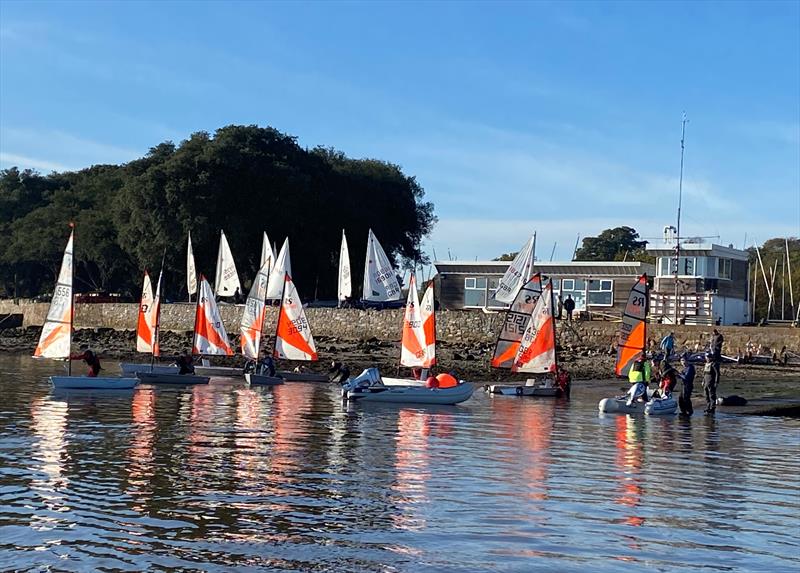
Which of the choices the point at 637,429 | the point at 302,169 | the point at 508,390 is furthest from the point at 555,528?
the point at 302,169

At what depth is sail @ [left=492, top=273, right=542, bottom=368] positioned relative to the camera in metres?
39.2

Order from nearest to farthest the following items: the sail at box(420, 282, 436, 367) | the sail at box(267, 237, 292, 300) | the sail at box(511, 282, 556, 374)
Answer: the sail at box(420, 282, 436, 367), the sail at box(511, 282, 556, 374), the sail at box(267, 237, 292, 300)

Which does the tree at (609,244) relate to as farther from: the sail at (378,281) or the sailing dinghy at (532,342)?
the sailing dinghy at (532,342)

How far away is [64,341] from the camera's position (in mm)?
36688

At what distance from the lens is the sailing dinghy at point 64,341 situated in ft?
119

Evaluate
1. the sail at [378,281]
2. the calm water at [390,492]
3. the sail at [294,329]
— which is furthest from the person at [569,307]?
the calm water at [390,492]

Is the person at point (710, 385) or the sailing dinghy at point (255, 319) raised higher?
the sailing dinghy at point (255, 319)

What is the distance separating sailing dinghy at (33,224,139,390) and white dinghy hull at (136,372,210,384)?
18.3ft

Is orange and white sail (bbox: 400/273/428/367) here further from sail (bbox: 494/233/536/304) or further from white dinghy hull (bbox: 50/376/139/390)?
white dinghy hull (bbox: 50/376/139/390)

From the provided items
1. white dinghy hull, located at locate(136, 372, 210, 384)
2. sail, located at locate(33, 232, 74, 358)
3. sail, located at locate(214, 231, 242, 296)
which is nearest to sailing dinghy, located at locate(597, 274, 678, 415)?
white dinghy hull, located at locate(136, 372, 210, 384)

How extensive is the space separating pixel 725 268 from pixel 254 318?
29252 millimetres

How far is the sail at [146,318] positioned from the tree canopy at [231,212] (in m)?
22.5

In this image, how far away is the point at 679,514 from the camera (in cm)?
1720

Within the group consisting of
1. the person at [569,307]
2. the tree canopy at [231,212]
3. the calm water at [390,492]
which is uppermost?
the tree canopy at [231,212]
